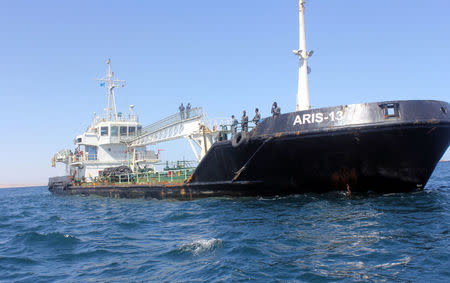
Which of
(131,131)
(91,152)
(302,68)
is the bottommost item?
(91,152)

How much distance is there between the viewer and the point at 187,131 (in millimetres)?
18547

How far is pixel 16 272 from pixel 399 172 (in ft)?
33.8

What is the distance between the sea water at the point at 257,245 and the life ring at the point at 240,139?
2.11m

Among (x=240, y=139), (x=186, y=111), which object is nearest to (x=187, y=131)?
(x=186, y=111)

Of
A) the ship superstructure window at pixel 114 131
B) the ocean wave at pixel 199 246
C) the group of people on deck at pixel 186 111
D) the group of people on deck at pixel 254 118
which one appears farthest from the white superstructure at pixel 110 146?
the ocean wave at pixel 199 246

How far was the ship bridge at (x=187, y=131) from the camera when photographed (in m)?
17.4

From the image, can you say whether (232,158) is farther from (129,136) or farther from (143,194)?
(129,136)

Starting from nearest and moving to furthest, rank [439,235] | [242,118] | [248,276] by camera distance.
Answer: [248,276] → [439,235] → [242,118]

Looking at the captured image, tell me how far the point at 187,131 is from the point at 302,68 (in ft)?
23.4

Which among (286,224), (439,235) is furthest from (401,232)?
(286,224)

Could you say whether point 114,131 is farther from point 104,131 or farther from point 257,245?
point 257,245

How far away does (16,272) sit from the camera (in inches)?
250

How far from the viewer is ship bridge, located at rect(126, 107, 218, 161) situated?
17.4 m

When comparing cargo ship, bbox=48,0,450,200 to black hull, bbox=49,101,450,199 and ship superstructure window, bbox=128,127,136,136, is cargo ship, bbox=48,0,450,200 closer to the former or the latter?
black hull, bbox=49,101,450,199
